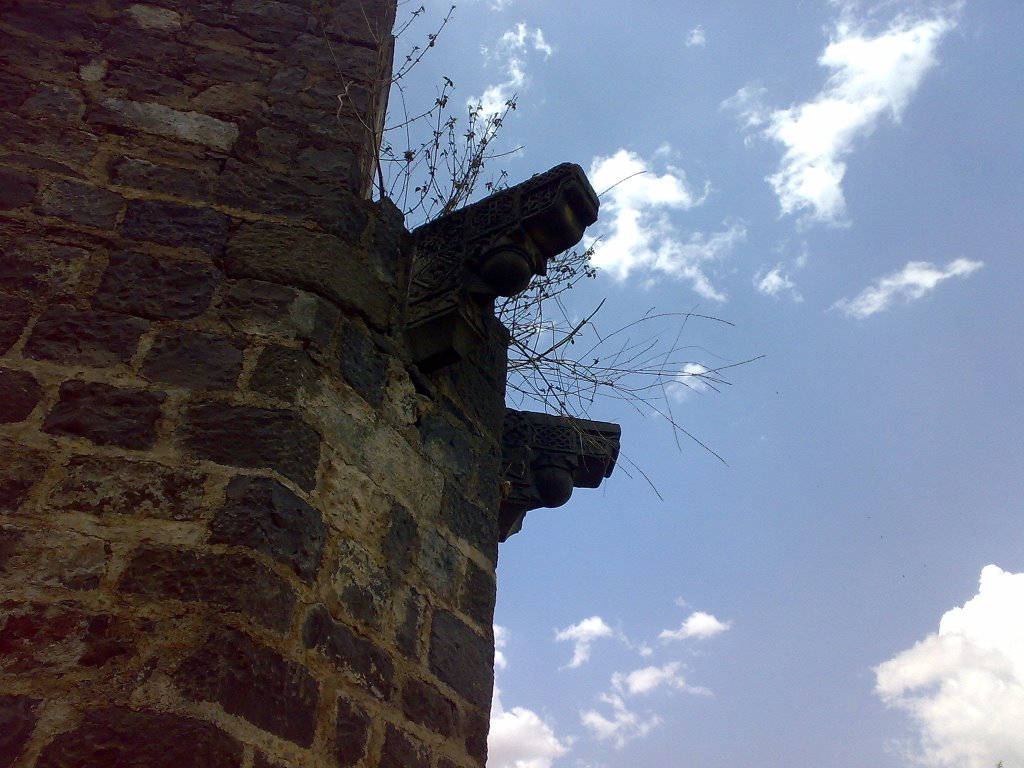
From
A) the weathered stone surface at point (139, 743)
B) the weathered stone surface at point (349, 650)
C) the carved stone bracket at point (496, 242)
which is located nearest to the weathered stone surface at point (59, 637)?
the weathered stone surface at point (139, 743)

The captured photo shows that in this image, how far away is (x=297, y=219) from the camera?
2.82 metres

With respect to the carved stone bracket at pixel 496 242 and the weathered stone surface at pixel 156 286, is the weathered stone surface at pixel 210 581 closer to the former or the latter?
the weathered stone surface at pixel 156 286

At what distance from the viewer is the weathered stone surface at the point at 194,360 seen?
2.36 meters

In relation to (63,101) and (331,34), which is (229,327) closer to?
(63,101)

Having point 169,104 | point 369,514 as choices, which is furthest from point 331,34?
point 369,514

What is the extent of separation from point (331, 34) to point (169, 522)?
200 cm

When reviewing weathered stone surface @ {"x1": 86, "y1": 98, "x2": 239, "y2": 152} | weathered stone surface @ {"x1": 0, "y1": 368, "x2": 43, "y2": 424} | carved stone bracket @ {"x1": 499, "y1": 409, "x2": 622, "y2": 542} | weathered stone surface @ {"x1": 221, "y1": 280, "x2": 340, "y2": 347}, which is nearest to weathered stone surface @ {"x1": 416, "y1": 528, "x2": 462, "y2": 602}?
weathered stone surface @ {"x1": 221, "y1": 280, "x2": 340, "y2": 347}

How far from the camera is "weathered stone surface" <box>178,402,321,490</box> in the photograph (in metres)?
2.26

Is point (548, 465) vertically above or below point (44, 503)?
above

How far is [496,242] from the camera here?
3.18 meters

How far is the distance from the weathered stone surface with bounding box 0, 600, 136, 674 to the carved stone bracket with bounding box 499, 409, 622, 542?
8.90 feet

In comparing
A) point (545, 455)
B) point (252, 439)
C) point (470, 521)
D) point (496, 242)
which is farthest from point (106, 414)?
point (545, 455)

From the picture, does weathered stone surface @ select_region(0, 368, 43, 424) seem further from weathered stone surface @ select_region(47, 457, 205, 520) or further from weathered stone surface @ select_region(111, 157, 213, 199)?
weathered stone surface @ select_region(111, 157, 213, 199)

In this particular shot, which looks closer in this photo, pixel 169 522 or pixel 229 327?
pixel 169 522
